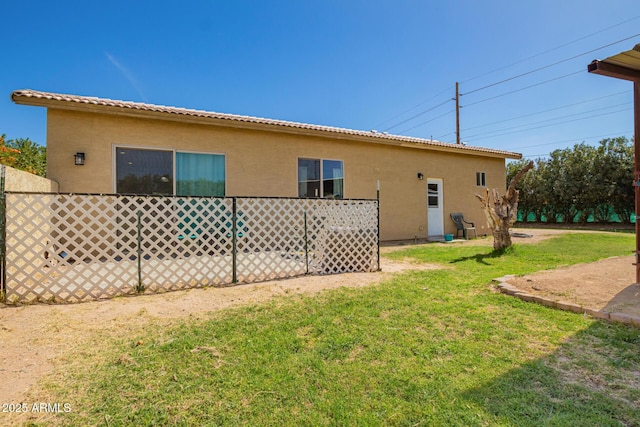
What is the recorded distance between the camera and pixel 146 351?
2.48 metres

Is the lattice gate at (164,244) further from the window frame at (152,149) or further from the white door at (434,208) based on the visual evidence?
the white door at (434,208)

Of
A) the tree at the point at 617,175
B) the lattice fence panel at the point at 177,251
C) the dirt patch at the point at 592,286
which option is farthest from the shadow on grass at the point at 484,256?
the tree at the point at 617,175

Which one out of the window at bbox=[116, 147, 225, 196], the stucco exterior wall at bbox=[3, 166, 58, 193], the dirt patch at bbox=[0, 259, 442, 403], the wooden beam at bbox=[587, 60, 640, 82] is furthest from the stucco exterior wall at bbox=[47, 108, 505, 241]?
the wooden beam at bbox=[587, 60, 640, 82]

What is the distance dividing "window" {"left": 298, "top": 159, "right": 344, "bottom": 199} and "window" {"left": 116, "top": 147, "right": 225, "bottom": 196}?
210cm

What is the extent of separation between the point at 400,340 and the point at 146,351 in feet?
6.72

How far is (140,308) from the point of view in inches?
141

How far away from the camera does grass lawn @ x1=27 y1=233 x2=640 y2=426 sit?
1.72 meters

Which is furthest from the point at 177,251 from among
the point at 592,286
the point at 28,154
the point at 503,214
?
the point at 28,154

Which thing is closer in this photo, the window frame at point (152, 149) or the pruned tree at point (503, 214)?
the window frame at point (152, 149)

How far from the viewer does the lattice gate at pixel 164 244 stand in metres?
3.81

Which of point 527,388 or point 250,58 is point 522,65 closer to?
point 250,58

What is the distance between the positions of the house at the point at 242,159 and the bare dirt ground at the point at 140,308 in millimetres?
3481

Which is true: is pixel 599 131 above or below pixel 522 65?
below

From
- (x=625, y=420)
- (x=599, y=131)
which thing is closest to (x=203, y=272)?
(x=625, y=420)
